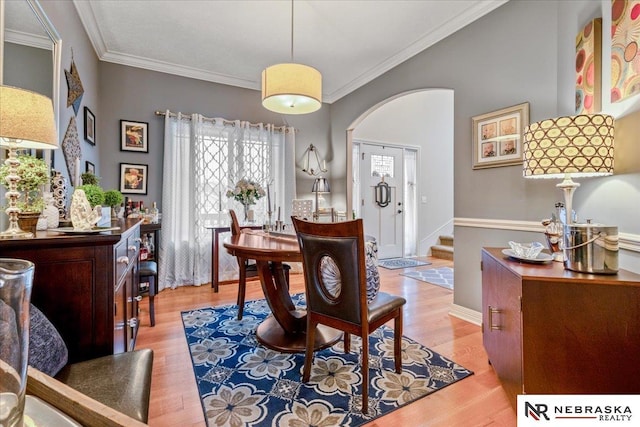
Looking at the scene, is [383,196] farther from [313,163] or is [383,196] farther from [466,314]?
[466,314]

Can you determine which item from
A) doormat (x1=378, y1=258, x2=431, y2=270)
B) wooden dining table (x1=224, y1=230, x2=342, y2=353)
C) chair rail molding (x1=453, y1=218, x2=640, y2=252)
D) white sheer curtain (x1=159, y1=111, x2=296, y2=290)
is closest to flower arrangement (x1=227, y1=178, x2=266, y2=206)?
white sheer curtain (x1=159, y1=111, x2=296, y2=290)

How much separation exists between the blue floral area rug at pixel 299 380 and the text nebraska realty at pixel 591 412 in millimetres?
571

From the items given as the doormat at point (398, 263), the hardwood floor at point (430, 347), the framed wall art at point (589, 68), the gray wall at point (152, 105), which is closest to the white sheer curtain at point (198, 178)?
the gray wall at point (152, 105)

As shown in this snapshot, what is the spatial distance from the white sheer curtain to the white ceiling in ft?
2.39

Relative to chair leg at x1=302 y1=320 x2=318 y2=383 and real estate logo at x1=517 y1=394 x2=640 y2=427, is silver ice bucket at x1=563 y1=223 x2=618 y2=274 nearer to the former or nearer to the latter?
real estate logo at x1=517 y1=394 x2=640 y2=427

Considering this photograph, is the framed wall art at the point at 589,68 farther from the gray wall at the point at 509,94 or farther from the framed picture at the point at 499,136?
the framed picture at the point at 499,136

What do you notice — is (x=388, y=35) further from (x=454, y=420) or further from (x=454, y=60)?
(x=454, y=420)

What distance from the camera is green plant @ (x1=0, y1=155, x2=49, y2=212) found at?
1258mm

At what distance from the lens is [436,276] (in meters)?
4.29

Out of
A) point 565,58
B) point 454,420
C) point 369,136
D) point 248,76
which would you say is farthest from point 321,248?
point 369,136

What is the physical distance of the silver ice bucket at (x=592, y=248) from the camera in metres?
1.22

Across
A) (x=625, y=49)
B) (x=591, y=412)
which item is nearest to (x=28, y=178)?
(x=591, y=412)

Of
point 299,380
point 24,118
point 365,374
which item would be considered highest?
point 24,118

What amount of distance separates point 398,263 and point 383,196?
4.20ft
